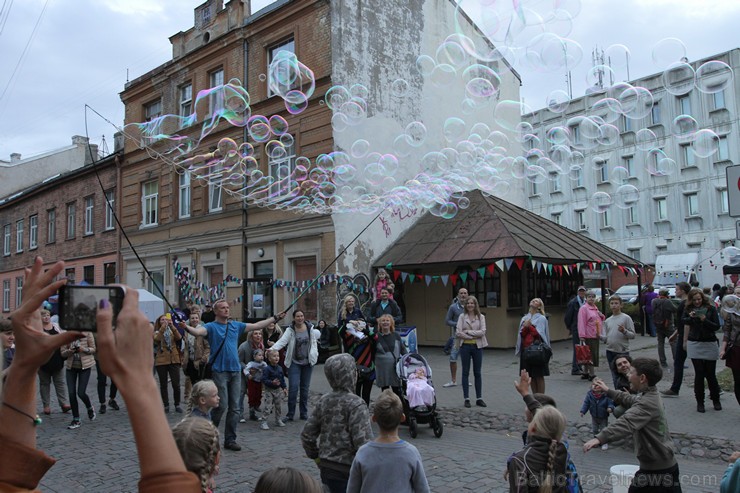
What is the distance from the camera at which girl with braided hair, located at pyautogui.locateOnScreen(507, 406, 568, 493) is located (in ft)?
11.5

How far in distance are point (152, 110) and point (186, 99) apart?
2.77 meters

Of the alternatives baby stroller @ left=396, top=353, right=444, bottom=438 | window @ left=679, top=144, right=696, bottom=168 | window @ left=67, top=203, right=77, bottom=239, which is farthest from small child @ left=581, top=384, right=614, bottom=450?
window @ left=679, top=144, right=696, bottom=168

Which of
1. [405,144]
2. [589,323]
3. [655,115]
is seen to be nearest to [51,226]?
[405,144]

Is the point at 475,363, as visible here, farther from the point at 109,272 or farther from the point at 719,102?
the point at 719,102

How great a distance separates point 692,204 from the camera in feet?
125

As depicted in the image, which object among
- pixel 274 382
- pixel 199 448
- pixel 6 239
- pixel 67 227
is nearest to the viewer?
pixel 199 448

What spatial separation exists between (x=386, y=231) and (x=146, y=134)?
9.05m

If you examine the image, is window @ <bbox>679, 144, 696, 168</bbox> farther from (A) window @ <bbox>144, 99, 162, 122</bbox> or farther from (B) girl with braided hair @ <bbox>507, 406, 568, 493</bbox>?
(B) girl with braided hair @ <bbox>507, 406, 568, 493</bbox>

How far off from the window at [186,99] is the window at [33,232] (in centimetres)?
1562

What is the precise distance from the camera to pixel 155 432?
1.25 meters

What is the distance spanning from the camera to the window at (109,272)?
2719 cm

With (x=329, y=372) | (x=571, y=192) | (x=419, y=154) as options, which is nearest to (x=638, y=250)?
(x=571, y=192)

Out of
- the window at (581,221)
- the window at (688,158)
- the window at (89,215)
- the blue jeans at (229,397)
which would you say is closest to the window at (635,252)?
the window at (581,221)

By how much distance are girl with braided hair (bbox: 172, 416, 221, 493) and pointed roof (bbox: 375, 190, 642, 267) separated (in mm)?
13657
